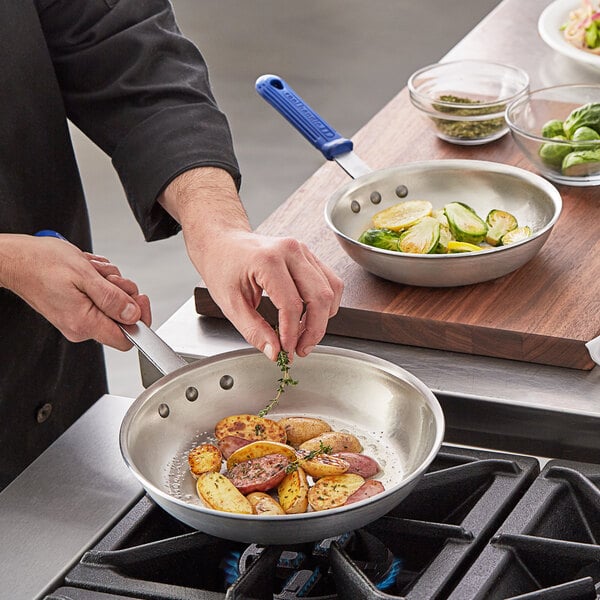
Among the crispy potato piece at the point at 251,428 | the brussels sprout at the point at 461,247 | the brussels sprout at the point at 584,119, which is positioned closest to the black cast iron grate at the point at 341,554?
the crispy potato piece at the point at 251,428

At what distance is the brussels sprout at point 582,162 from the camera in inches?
64.3

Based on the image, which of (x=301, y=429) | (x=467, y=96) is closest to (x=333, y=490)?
(x=301, y=429)

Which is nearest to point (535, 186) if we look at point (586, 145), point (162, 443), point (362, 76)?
point (586, 145)

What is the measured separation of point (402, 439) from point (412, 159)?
78cm

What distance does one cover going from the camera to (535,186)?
5.04 ft

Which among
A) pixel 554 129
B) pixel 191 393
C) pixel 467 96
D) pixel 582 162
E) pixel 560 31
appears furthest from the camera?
pixel 560 31

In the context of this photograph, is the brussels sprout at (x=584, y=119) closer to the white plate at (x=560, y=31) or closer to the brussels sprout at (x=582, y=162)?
the brussels sprout at (x=582, y=162)

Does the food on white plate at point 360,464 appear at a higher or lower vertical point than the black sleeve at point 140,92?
lower

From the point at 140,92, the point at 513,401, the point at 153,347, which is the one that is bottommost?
the point at 513,401

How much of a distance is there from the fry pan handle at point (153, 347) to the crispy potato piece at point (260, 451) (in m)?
0.13

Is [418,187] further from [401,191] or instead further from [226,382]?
[226,382]

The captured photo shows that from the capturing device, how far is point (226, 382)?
3.87 ft

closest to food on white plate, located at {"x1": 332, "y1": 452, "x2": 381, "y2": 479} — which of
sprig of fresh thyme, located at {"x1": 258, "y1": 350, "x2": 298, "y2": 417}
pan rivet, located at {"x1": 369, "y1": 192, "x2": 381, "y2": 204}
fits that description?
sprig of fresh thyme, located at {"x1": 258, "y1": 350, "x2": 298, "y2": 417}

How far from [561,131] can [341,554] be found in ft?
3.36
